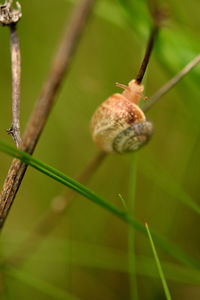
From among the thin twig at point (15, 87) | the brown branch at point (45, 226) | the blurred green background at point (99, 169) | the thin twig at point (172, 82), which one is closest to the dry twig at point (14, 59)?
the thin twig at point (15, 87)

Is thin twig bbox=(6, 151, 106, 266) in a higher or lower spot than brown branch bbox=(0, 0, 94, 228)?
higher

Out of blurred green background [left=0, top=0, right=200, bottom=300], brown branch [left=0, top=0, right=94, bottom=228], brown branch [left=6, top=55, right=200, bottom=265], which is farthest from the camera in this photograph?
blurred green background [left=0, top=0, right=200, bottom=300]

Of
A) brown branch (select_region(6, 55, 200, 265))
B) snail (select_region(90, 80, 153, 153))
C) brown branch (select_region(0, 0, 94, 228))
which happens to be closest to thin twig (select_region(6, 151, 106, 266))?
brown branch (select_region(6, 55, 200, 265))

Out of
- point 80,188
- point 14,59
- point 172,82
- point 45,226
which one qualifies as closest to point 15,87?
point 14,59

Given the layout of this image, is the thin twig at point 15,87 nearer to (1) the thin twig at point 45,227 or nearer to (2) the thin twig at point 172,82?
(2) the thin twig at point 172,82

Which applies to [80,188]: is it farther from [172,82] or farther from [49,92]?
[172,82]

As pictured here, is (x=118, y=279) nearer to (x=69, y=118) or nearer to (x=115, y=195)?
(x=115, y=195)

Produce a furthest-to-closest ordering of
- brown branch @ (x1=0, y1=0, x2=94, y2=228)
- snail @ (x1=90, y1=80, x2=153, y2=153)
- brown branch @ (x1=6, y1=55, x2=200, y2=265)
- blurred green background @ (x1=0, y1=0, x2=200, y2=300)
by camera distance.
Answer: blurred green background @ (x1=0, y1=0, x2=200, y2=300) < brown branch @ (x1=6, y1=55, x2=200, y2=265) < snail @ (x1=90, y1=80, x2=153, y2=153) < brown branch @ (x1=0, y1=0, x2=94, y2=228)

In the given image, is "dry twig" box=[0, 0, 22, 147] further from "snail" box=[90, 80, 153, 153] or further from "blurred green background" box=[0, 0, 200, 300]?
"blurred green background" box=[0, 0, 200, 300]
